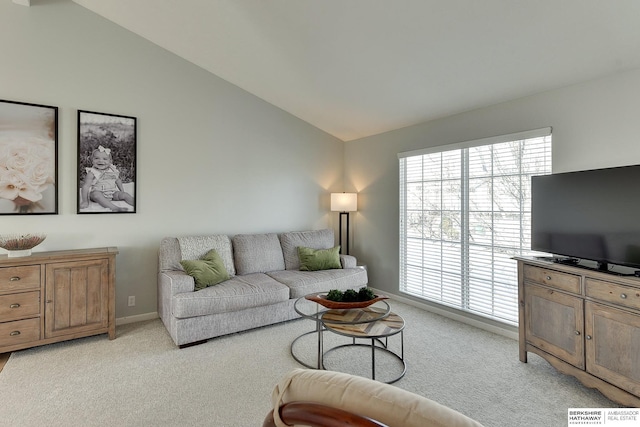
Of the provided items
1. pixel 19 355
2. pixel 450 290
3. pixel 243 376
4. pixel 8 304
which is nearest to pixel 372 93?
pixel 450 290

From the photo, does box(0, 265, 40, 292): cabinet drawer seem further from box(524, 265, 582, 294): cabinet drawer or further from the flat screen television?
the flat screen television

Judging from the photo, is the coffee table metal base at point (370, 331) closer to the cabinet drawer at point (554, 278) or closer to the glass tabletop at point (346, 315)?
the glass tabletop at point (346, 315)

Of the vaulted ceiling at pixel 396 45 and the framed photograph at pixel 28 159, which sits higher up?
the vaulted ceiling at pixel 396 45

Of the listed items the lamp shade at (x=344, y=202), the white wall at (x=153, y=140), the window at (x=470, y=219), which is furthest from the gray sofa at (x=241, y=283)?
the window at (x=470, y=219)

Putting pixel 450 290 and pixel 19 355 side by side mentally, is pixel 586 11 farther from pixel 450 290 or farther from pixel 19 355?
pixel 19 355

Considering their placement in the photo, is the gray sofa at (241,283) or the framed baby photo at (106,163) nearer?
the gray sofa at (241,283)

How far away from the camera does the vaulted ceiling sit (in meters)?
2.24

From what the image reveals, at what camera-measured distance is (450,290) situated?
3.77 meters

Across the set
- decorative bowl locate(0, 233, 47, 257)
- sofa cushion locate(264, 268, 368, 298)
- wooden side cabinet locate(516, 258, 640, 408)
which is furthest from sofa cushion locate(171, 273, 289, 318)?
wooden side cabinet locate(516, 258, 640, 408)

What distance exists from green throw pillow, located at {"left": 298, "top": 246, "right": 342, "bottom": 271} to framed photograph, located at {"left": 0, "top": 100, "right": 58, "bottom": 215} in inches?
106

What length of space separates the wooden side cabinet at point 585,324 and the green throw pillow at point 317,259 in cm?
214

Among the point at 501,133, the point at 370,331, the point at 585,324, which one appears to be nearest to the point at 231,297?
the point at 370,331

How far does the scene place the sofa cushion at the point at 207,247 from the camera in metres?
3.57

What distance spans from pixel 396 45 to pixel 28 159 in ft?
11.8
